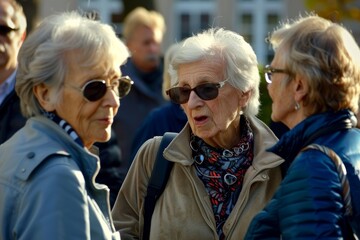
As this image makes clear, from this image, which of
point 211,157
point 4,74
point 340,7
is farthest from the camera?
point 340,7

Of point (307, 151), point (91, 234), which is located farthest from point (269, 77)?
point (91, 234)

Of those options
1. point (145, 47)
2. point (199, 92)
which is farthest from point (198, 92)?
point (145, 47)

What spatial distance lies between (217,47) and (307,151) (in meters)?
1.41

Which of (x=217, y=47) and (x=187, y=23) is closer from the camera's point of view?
(x=217, y=47)

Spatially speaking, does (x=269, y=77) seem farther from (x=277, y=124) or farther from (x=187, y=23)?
(x=187, y=23)

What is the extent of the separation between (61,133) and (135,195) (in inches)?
44.3

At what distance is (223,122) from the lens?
556 cm

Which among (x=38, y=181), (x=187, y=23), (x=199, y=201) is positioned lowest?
(x=187, y=23)

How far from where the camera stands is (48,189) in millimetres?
4176

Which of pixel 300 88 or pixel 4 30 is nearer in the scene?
pixel 300 88

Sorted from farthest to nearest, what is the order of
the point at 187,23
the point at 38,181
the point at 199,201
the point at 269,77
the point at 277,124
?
the point at 187,23, the point at 277,124, the point at 199,201, the point at 269,77, the point at 38,181

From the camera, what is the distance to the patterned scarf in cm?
536

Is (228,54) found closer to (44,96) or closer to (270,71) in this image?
(270,71)

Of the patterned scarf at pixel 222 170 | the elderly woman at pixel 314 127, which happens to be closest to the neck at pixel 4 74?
the patterned scarf at pixel 222 170
